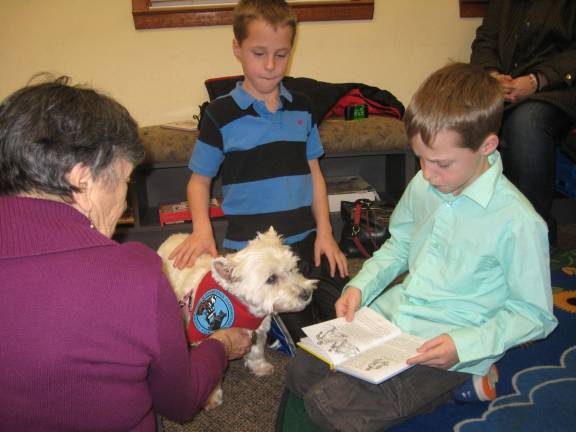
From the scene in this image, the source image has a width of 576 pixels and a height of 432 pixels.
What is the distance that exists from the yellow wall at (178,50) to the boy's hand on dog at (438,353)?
2.43m

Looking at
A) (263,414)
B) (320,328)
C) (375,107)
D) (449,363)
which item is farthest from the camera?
(375,107)

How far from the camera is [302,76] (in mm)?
3135

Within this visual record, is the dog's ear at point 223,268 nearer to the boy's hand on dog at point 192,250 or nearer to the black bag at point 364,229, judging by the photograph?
the boy's hand on dog at point 192,250

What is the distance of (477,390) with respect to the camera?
1.31 m

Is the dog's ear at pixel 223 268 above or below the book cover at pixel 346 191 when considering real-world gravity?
above

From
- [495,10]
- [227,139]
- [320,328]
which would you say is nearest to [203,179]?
[227,139]

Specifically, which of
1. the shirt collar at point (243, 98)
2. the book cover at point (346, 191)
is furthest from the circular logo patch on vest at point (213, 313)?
the book cover at point (346, 191)

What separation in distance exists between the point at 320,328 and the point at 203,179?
0.82 m

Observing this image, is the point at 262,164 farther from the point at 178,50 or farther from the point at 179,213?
the point at 178,50

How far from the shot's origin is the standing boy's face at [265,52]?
163 centimetres

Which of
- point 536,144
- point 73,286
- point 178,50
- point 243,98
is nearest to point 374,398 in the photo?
point 73,286

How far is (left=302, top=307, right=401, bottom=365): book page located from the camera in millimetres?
1202

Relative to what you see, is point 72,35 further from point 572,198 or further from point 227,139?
point 572,198

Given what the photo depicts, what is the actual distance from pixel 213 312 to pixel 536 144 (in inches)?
71.9
